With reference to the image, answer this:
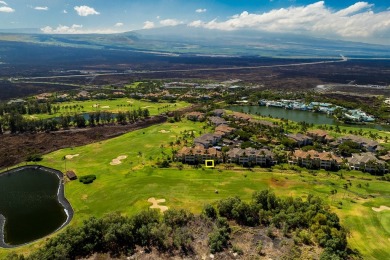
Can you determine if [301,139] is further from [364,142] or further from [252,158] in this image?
[252,158]

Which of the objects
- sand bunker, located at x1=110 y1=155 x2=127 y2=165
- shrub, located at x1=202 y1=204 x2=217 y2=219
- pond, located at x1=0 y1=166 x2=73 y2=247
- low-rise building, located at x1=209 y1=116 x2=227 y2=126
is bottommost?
pond, located at x1=0 y1=166 x2=73 y2=247

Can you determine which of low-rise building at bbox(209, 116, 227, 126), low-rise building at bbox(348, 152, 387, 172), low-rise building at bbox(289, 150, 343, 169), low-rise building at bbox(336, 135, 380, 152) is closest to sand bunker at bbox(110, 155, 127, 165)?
low-rise building at bbox(209, 116, 227, 126)

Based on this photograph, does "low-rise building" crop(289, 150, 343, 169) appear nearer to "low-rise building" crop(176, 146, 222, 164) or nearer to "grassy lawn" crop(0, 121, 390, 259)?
"grassy lawn" crop(0, 121, 390, 259)

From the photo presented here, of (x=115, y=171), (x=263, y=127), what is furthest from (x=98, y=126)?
(x=263, y=127)

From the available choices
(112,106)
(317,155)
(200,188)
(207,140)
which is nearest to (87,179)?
(200,188)

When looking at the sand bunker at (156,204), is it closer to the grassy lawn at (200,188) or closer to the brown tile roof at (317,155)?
the grassy lawn at (200,188)
